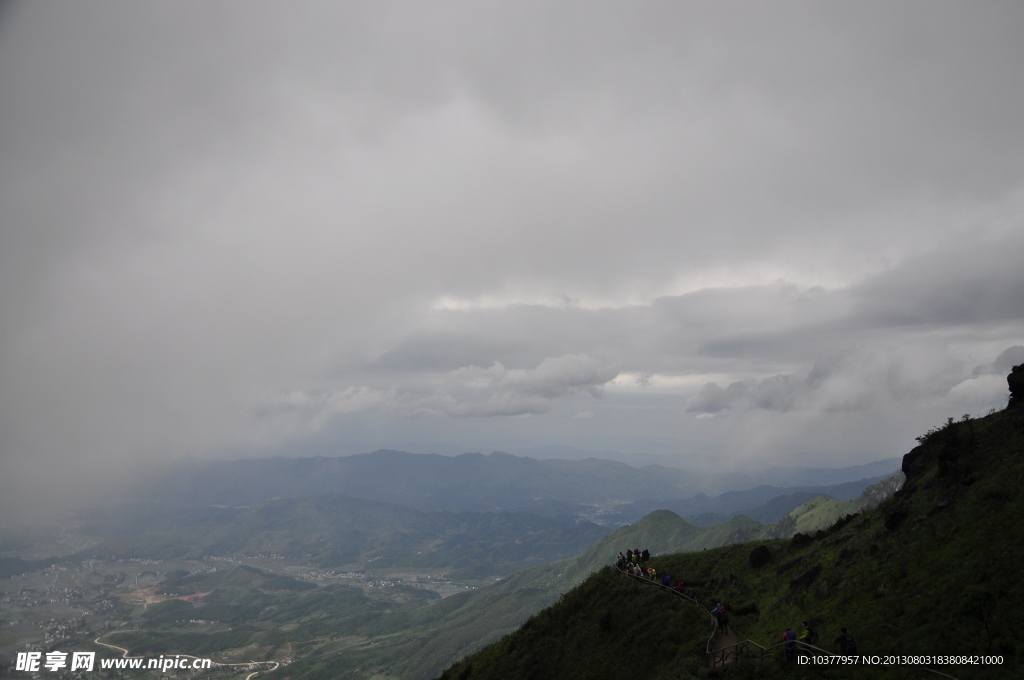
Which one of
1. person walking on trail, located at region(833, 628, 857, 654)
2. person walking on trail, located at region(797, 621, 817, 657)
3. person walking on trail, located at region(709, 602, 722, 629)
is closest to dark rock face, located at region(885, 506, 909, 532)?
person walking on trail, located at region(709, 602, 722, 629)

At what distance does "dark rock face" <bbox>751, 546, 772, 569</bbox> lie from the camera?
209 feet

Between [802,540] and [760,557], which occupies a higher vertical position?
[802,540]

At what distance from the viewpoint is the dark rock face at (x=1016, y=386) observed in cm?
5353

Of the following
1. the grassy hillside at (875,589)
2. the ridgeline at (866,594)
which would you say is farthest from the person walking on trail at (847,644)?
the grassy hillside at (875,589)

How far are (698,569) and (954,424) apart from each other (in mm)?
35600

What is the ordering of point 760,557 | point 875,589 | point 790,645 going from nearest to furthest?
point 790,645 → point 875,589 → point 760,557

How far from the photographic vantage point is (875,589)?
43.3 meters

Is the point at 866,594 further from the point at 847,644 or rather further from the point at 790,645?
the point at 790,645

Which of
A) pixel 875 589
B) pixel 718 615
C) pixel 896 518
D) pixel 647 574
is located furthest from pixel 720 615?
pixel 896 518

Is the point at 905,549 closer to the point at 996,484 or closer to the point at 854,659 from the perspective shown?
the point at 996,484

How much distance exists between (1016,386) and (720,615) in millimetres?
40767

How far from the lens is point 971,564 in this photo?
38094 mm

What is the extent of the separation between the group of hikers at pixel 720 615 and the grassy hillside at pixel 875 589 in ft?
4.73

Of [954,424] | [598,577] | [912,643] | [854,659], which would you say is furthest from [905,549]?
[598,577]
